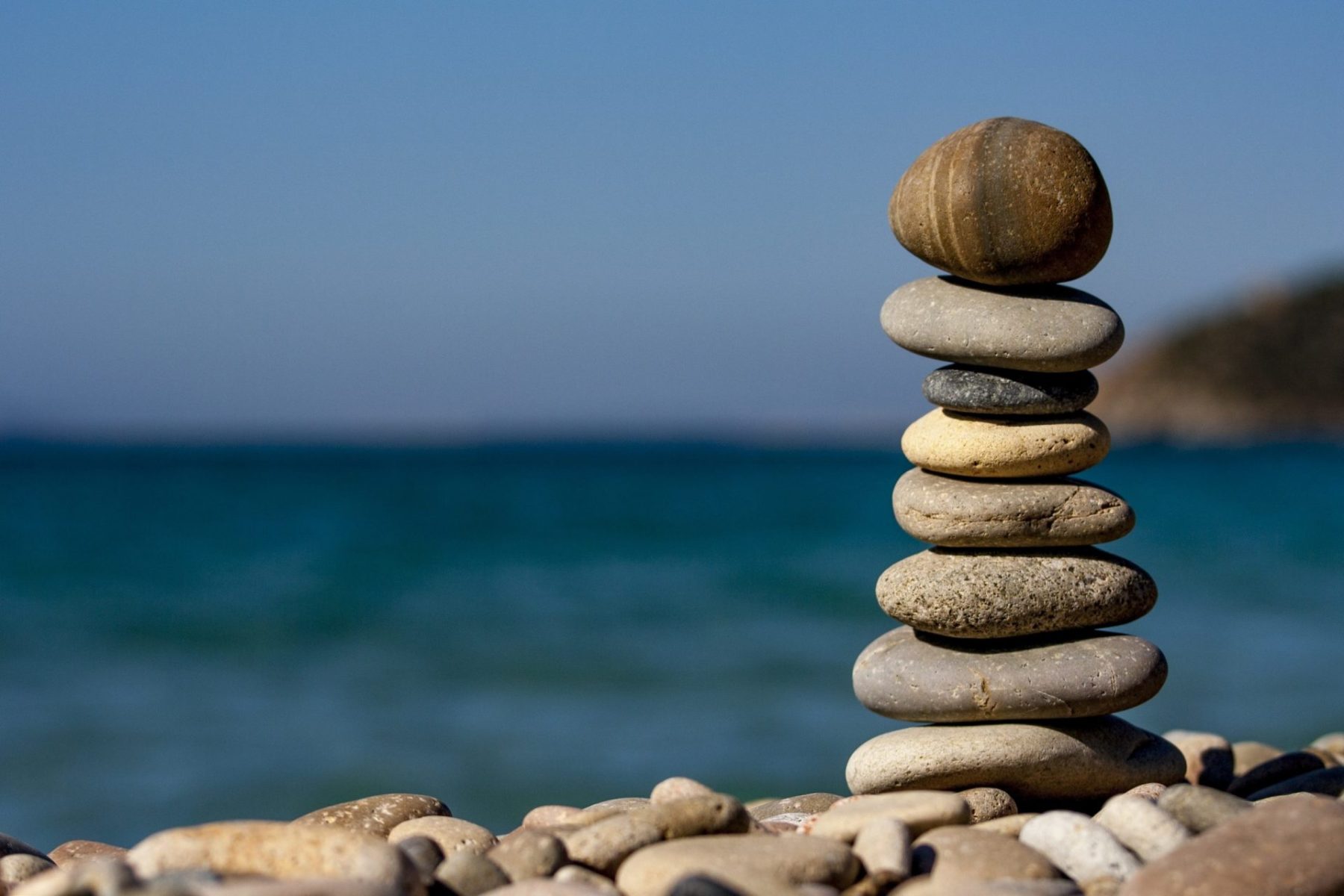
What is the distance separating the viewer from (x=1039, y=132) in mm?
4887

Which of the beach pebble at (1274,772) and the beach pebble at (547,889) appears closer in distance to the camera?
the beach pebble at (547,889)

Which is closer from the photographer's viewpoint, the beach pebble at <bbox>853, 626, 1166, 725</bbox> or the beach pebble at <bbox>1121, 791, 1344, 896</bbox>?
the beach pebble at <bbox>1121, 791, 1344, 896</bbox>

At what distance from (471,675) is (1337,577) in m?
13.0

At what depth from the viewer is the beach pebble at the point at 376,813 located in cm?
497

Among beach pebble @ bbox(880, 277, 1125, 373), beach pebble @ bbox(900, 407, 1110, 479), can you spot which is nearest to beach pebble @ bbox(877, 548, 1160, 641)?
beach pebble @ bbox(900, 407, 1110, 479)

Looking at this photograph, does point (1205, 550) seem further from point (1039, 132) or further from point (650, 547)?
point (1039, 132)

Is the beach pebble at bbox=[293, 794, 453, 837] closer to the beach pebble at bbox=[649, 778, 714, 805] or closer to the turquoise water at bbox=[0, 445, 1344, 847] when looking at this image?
the beach pebble at bbox=[649, 778, 714, 805]

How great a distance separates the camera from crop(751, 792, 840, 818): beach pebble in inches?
206

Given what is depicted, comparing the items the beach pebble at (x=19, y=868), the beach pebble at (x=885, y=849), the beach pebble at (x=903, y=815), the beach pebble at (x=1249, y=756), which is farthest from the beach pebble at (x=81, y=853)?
the beach pebble at (x=1249, y=756)

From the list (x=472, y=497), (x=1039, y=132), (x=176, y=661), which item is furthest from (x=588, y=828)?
(x=472, y=497)

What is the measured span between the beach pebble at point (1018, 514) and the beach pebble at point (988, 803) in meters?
0.85

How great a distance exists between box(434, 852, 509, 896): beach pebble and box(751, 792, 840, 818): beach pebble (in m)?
1.58

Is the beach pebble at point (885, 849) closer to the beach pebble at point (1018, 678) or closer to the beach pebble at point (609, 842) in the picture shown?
the beach pebble at point (609, 842)

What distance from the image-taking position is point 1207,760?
602 cm
